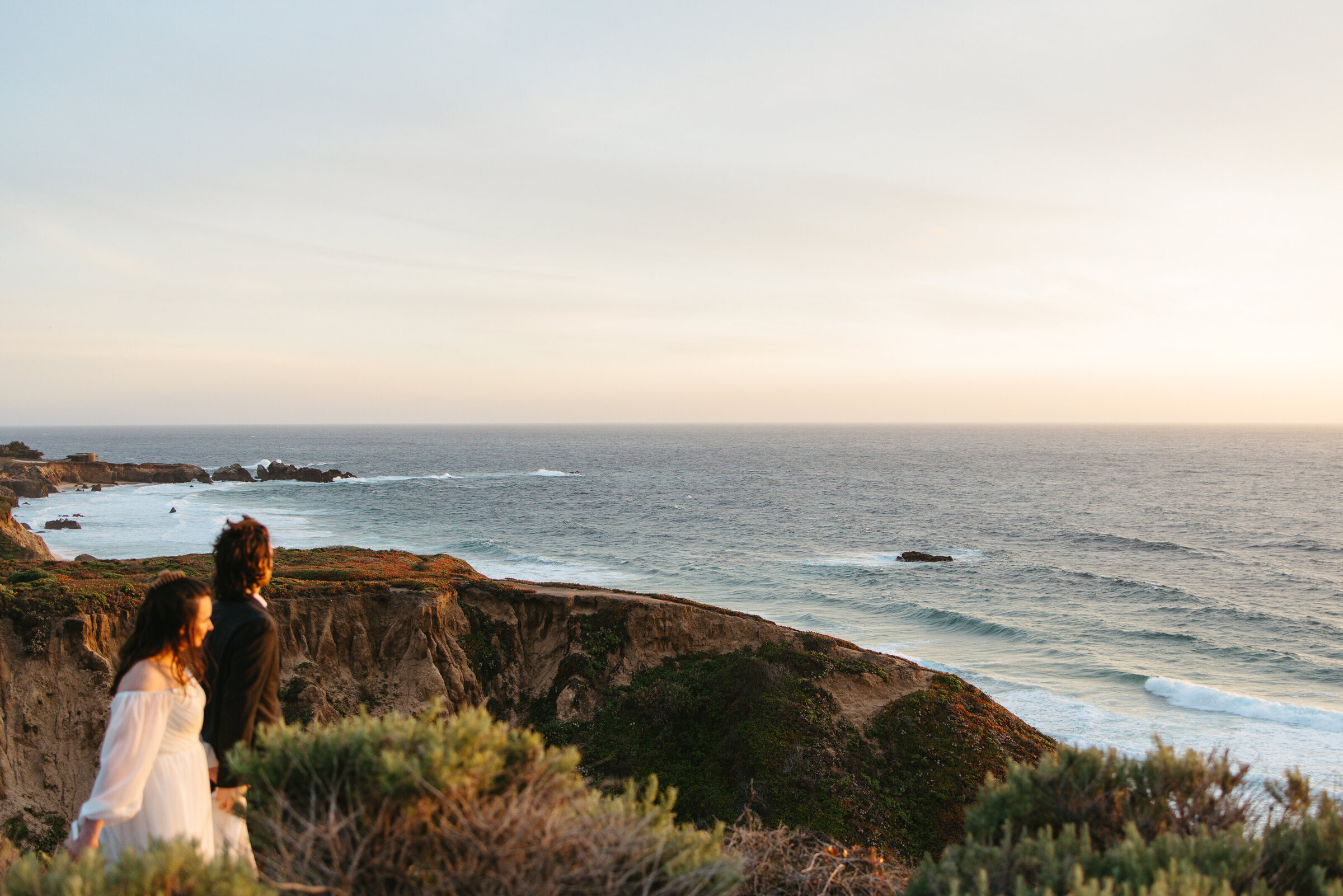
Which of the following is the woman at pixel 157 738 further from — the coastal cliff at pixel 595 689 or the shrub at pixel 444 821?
the coastal cliff at pixel 595 689

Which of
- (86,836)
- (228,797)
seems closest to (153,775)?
(86,836)

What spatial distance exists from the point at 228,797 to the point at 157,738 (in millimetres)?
680

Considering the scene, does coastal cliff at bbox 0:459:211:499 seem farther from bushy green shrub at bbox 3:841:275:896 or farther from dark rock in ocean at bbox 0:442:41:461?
bushy green shrub at bbox 3:841:275:896

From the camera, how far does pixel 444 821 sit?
3986mm

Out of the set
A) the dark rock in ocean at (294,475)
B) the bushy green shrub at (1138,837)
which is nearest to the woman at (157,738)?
the bushy green shrub at (1138,837)

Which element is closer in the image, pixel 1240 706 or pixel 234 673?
pixel 234 673

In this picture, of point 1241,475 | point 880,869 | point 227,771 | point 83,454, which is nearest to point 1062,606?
point 880,869

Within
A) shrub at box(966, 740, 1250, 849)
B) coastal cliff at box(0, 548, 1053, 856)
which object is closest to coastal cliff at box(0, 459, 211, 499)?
coastal cliff at box(0, 548, 1053, 856)

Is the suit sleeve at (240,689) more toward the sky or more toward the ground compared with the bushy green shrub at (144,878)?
more toward the sky

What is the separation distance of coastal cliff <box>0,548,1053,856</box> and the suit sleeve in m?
11.9

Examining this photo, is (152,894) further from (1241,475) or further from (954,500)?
(1241,475)

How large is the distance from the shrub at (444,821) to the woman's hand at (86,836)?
0.64 m

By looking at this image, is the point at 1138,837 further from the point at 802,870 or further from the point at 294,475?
the point at 294,475

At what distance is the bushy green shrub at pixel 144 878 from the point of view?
324 cm
